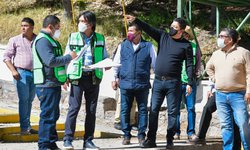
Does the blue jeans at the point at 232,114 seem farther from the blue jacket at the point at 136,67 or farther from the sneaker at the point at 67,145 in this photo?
the sneaker at the point at 67,145

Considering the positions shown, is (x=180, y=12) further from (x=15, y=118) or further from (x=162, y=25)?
(x=162, y=25)

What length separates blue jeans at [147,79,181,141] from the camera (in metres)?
10.1

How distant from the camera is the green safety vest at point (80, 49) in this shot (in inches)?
375

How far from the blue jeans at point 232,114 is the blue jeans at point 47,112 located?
2300 millimetres

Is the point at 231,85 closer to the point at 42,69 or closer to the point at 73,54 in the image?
the point at 73,54

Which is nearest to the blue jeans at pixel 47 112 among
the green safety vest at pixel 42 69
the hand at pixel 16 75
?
the green safety vest at pixel 42 69

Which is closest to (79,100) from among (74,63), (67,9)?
(74,63)

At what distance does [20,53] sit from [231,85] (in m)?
3.14

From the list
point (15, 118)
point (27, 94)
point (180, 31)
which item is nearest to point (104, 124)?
point (15, 118)

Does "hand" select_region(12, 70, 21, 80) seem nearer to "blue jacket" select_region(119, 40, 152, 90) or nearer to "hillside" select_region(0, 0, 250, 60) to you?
"blue jacket" select_region(119, 40, 152, 90)

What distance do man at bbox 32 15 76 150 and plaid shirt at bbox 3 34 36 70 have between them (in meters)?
1.40

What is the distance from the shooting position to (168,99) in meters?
10.1

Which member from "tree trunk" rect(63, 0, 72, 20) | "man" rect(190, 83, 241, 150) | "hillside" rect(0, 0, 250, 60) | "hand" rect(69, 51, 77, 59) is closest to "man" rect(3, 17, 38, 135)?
"hand" rect(69, 51, 77, 59)

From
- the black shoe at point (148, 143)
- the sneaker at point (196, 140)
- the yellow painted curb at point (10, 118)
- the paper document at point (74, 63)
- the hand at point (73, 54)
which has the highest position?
the hand at point (73, 54)
